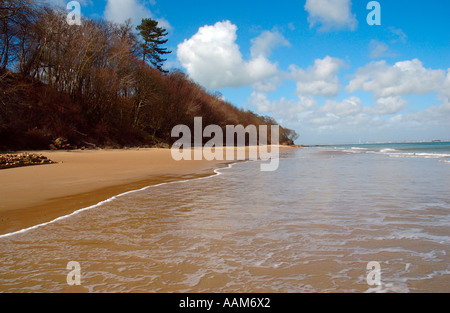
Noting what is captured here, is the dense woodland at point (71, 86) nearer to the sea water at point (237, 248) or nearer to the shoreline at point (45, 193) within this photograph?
the shoreline at point (45, 193)

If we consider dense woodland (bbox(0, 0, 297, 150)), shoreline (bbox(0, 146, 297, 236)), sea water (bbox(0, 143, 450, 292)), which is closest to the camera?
sea water (bbox(0, 143, 450, 292))

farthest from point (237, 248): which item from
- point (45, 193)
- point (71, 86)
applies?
point (71, 86)

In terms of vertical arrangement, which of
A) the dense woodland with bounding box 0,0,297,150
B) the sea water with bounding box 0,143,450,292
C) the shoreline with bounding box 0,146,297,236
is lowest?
the sea water with bounding box 0,143,450,292

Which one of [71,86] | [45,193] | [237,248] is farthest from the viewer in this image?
[71,86]

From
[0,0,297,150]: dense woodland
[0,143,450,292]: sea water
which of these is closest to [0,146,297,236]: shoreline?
[0,143,450,292]: sea water

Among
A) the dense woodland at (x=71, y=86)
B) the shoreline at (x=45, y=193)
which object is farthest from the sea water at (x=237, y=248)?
the dense woodland at (x=71, y=86)

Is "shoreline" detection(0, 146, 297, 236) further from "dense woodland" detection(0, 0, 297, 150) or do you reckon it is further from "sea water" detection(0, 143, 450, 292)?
"dense woodland" detection(0, 0, 297, 150)

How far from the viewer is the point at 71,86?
2883cm

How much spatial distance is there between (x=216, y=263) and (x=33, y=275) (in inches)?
61.8

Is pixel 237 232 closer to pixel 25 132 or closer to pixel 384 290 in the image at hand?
pixel 384 290

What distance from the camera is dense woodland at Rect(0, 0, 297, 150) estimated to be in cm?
1928

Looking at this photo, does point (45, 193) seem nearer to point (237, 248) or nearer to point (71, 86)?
point (237, 248)
